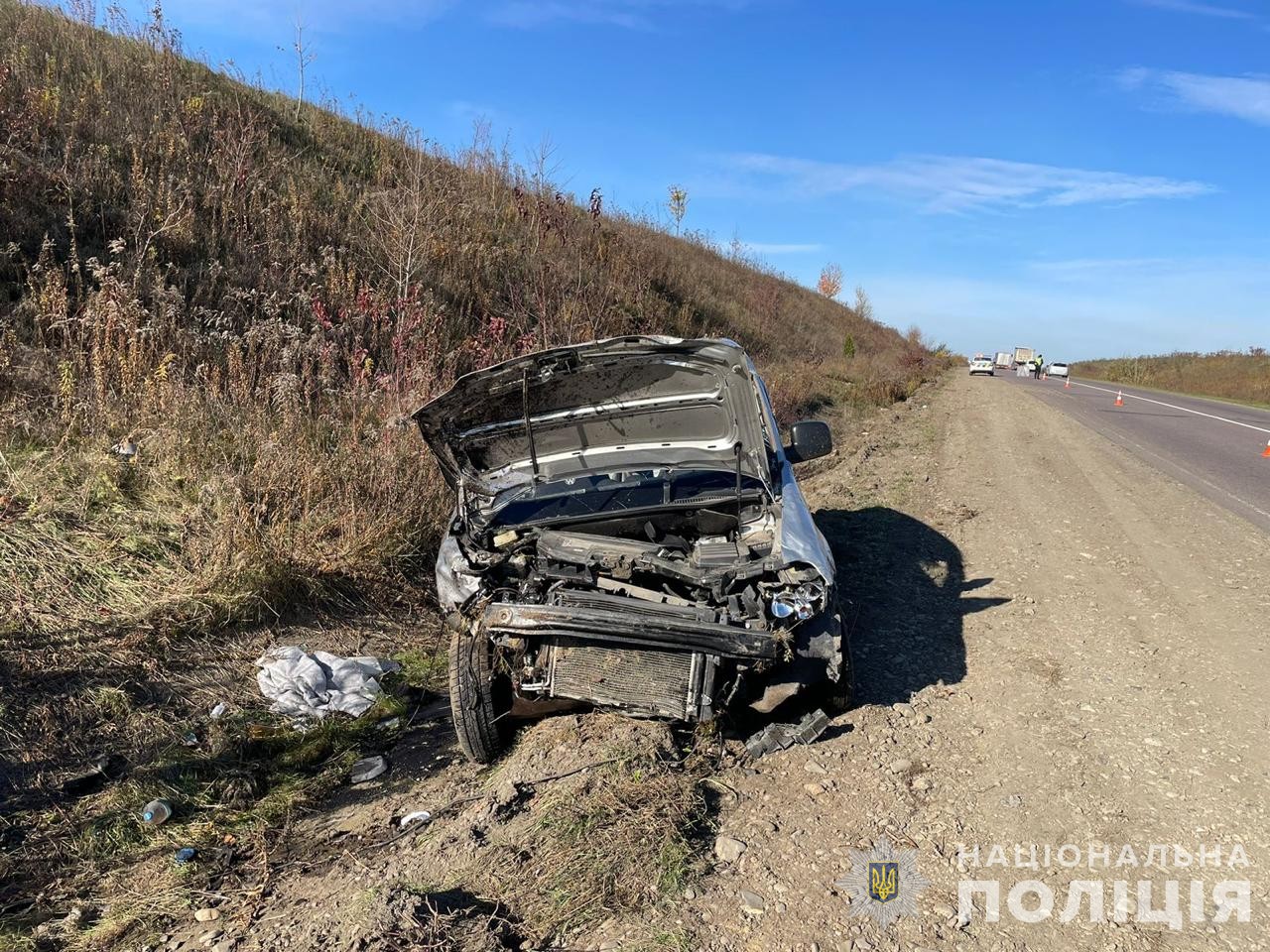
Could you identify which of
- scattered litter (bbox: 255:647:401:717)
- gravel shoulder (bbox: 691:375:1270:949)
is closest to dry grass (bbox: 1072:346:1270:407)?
gravel shoulder (bbox: 691:375:1270:949)

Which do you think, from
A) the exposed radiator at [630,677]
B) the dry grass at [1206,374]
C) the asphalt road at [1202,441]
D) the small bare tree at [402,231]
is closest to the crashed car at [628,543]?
the exposed radiator at [630,677]

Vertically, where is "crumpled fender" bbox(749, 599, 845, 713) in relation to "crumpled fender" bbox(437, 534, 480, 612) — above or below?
below

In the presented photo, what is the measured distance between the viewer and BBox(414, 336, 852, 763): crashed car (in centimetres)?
305

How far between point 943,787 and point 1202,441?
528 inches

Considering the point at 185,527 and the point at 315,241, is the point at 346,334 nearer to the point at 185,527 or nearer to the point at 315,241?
the point at 315,241

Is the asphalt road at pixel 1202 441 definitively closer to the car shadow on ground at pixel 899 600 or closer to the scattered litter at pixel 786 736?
the car shadow on ground at pixel 899 600

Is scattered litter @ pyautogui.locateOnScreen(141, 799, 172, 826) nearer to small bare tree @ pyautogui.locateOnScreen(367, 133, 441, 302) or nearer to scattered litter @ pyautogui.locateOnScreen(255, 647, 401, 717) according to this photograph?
scattered litter @ pyautogui.locateOnScreen(255, 647, 401, 717)

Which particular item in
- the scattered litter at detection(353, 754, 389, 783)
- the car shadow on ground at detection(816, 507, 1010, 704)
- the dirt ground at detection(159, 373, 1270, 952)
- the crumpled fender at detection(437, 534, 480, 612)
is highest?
the crumpled fender at detection(437, 534, 480, 612)

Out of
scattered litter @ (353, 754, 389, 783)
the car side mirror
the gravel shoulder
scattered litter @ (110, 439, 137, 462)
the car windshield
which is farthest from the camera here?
scattered litter @ (110, 439, 137, 462)

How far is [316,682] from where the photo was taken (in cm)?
394

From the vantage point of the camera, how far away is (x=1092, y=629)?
15.3 feet

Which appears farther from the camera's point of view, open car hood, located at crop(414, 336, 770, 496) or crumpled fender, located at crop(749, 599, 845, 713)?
open car hood, located at crop(414, 336, 770, 496)

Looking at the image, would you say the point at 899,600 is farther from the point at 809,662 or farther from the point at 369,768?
the point at 369,768

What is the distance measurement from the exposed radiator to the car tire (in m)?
0.37
